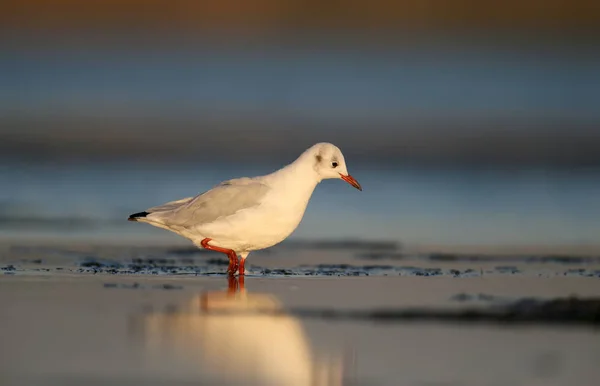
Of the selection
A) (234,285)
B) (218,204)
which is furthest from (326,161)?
(234,285)

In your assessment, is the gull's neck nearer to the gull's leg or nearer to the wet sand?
the wet sand

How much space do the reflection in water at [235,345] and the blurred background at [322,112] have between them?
11.8ft

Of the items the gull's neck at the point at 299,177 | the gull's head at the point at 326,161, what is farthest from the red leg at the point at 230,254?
the gull's head at the point at 326,161

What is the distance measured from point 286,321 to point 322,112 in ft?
51.1

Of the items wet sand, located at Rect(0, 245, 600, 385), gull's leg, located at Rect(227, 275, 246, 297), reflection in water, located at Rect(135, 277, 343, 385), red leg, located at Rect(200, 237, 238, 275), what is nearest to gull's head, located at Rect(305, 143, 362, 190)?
wet sand, located at Rect(0, 245, 600, 385)

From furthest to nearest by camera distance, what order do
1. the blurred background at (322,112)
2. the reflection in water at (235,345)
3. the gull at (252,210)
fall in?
the blurred background at (322,112)
the gull at (252,210)
the reflection in water at (235,345)

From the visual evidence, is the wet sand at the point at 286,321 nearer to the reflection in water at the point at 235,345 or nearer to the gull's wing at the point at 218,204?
the reflection in water at the point at 235,345

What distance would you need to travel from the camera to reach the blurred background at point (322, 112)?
47.3ft

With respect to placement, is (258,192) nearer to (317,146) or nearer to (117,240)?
(317,146)

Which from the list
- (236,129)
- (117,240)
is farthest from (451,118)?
(117,240)

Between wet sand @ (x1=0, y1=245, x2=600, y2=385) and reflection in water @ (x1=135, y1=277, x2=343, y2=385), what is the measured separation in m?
0.01

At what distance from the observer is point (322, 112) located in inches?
956

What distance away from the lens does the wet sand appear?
7.48m

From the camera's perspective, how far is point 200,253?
12414 mm
